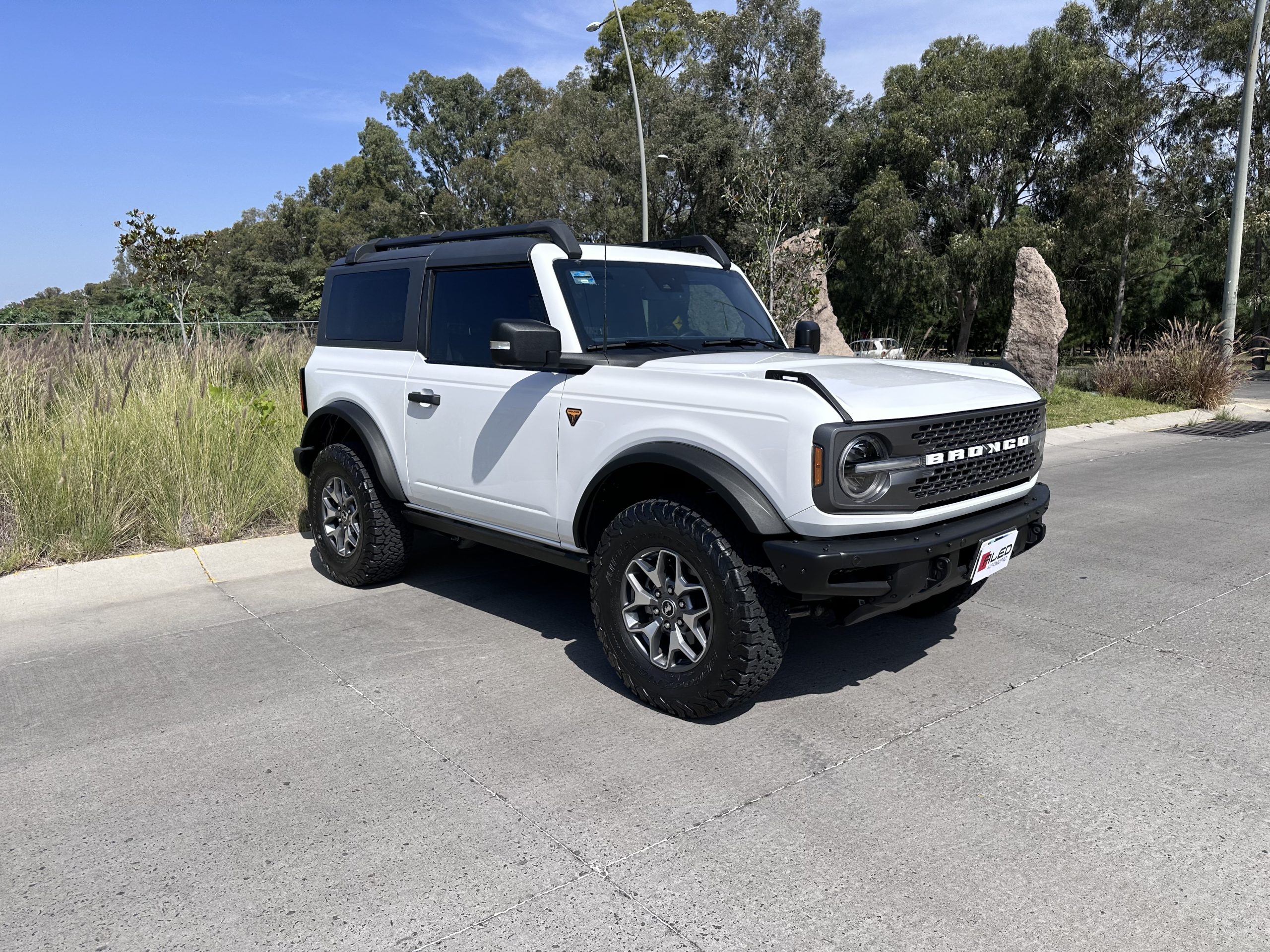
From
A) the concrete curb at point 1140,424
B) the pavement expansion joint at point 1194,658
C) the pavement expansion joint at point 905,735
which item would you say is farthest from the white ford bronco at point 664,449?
the concrete curb at point 1140,424

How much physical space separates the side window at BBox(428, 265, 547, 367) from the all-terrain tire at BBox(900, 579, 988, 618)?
7.76 feet

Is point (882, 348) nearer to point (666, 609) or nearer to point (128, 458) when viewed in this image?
point (128, 458)

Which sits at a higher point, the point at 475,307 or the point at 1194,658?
the point at 475,307

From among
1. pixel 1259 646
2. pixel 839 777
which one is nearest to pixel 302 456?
pixel 839 777

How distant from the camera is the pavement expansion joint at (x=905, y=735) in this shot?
2801 millimetres

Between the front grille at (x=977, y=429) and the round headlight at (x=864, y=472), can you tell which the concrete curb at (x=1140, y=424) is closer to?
the front grille at (x=977, y=429)

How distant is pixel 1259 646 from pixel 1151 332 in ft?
119

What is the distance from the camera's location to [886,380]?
3.64 metres

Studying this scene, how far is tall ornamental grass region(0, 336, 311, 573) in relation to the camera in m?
6.03

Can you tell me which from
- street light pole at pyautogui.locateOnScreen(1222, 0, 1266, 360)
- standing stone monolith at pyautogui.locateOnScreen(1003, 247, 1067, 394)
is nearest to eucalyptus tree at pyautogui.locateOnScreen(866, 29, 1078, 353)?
street light pole at pyautogui.locateOnScreen(1222, 0, 1266, 360)

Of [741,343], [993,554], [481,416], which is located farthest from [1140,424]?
[481,416]

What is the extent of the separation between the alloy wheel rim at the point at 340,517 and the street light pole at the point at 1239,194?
15903 millimetres

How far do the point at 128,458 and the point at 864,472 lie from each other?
5.34 metres

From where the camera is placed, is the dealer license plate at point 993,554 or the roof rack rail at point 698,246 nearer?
the dealer license plate at point 993,554
